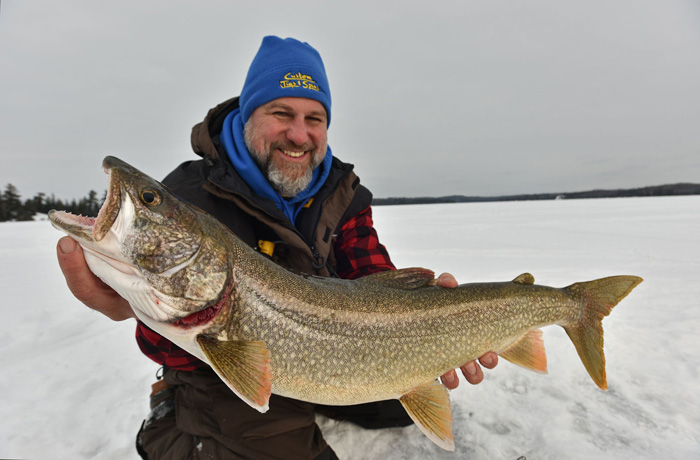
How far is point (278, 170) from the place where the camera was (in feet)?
11.0

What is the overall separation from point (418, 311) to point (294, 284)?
87 cm

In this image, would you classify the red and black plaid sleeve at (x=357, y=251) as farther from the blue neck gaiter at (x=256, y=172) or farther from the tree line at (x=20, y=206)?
the tree line at (x=20, y=206)

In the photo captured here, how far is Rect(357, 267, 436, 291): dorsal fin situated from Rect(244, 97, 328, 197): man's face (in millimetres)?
1332

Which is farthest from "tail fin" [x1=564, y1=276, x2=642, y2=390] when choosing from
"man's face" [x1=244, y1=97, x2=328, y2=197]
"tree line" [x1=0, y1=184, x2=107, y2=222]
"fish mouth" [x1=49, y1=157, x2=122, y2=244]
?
"tree line" [x1=0, y1=184, x2=107, y2=222]

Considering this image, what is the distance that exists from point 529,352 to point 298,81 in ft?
10.1

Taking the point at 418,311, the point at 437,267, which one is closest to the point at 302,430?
the point at 418,311

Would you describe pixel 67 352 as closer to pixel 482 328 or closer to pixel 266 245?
pixel 266 245

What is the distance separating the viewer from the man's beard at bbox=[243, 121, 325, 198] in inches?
131

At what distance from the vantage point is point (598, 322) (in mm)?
2789

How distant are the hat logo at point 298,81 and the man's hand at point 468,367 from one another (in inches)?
86.5

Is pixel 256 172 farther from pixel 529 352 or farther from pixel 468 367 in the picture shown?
pixel 529 352

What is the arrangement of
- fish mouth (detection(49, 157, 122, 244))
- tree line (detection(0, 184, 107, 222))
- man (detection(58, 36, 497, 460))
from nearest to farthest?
1. fish mouth (detection(49, 157, 122, 244))
2. man (detection(58, 36, 497, 460))
3. tree line (detection(0, 184, 107, 222))

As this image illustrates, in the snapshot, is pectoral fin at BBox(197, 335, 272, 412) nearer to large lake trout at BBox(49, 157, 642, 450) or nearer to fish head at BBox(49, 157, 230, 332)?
large lake trout at BBox(49, 157, 642, 450)

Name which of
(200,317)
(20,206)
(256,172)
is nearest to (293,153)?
(256,172)
